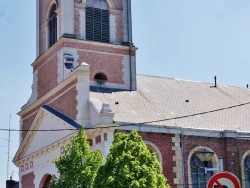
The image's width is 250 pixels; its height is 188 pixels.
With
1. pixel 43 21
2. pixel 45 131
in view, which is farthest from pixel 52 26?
pixel 45 131

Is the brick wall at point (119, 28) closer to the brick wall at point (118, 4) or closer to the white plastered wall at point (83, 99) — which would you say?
the brick wall at point (118, 4)

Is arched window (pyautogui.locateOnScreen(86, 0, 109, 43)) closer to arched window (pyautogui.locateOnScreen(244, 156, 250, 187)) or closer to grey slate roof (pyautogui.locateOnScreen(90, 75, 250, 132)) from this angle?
grey slate roof (pyautogui.locateOnScreen(90, 75, 250, 132))

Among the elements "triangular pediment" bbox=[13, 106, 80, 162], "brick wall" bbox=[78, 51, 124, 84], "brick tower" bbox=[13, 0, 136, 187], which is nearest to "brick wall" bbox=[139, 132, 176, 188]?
"triangular pediment" bbox=[13, 106, 80, 162]

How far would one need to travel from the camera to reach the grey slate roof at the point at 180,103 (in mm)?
30938

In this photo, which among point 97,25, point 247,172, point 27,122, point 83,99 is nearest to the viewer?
point 83,99

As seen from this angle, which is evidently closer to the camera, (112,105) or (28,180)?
(112,105)

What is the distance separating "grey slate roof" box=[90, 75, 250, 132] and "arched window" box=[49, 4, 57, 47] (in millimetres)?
5783

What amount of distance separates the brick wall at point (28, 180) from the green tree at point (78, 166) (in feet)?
35.7

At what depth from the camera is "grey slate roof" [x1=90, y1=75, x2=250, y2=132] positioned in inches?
1218

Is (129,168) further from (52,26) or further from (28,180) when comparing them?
(52,26)

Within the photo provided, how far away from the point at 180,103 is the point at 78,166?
11.6 m

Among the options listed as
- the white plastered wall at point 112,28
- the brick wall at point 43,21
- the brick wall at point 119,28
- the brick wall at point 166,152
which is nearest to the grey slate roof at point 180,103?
the brick wall at point 166,152

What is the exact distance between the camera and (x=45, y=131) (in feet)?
108

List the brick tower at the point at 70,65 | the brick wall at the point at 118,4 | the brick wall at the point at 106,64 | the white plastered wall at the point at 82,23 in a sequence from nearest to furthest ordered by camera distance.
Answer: the brick tower at the point at 70,65 < the brick wall at the point at 106,64 < the white plastered wall at the point at 82,23 < the brick wall at the point at 118,4
